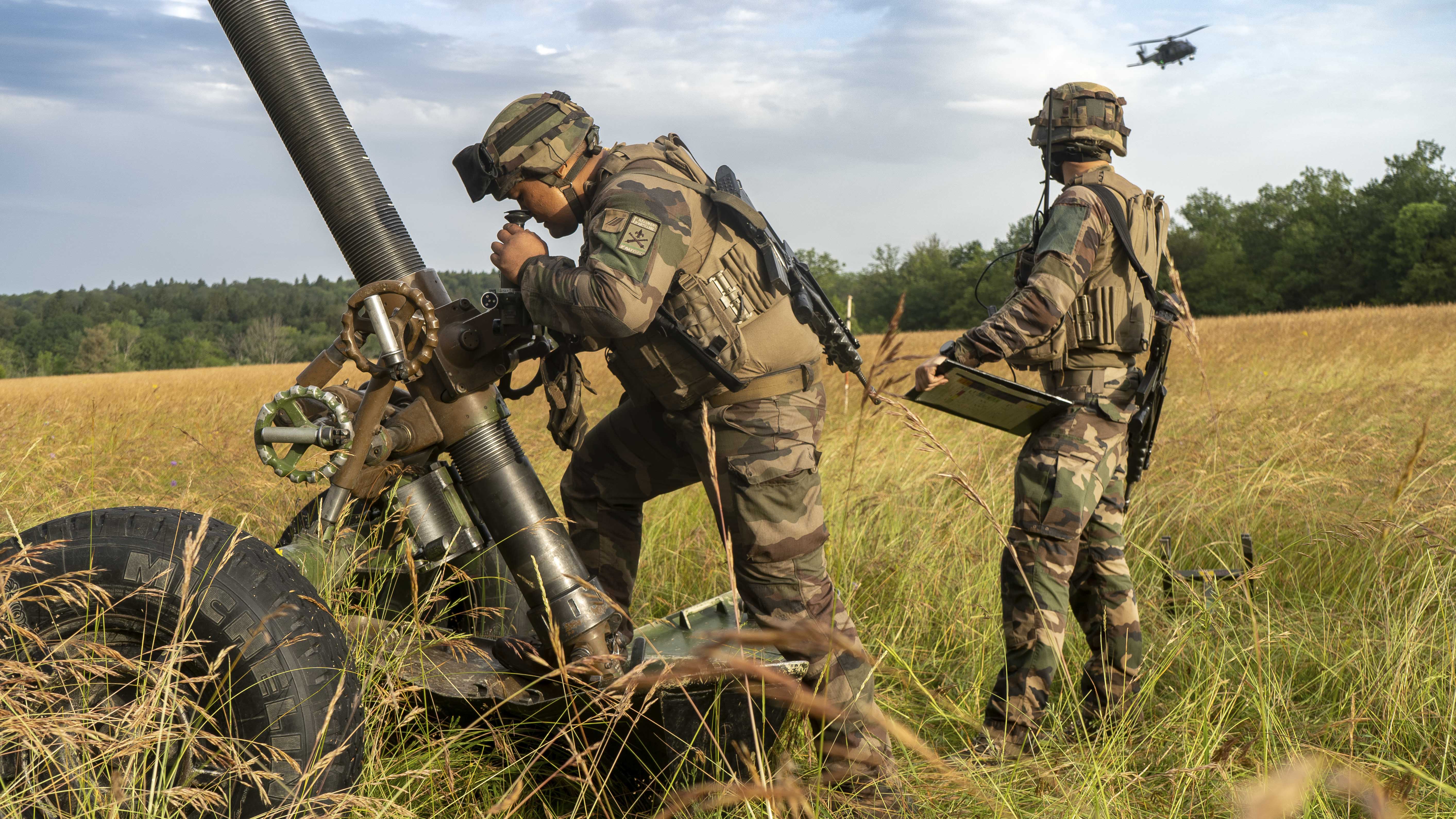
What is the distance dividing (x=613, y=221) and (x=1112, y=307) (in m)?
1.87

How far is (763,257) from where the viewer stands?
271 centimetres

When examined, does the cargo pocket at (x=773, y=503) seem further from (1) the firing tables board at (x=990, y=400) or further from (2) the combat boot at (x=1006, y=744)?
(2) the combat boot at (x=1006, y=744)

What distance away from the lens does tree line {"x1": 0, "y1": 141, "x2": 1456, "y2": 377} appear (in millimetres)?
45500

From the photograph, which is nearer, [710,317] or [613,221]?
[613,221]

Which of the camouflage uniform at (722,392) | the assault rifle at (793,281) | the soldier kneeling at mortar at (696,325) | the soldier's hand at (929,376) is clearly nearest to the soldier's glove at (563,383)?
the soldier kneeling at mortar at (696,325)

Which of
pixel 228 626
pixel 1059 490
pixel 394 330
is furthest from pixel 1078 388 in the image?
pixel 228 626

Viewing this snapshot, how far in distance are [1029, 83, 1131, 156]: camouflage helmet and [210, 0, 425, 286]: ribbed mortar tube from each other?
7.74 feet

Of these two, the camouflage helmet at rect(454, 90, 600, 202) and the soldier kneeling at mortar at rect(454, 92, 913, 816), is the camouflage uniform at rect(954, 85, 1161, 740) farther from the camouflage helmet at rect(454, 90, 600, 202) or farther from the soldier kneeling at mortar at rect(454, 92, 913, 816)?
the camouflage helmet at rect(454, 90, 600, 202)

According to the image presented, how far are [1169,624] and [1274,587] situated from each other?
90cm

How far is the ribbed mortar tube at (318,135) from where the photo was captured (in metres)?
2.57

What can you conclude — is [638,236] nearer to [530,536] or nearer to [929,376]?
[530,536]

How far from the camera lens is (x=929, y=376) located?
3201 millimetres

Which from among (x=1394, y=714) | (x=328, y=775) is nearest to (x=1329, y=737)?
(x=1394, y=714)

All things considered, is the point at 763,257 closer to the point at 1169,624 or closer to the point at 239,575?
the point at 239,575
